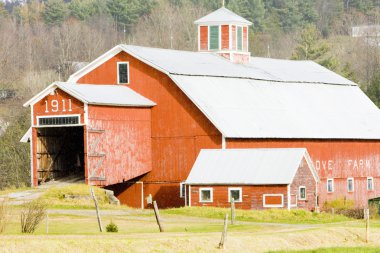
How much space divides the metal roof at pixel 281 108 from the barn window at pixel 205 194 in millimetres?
4126

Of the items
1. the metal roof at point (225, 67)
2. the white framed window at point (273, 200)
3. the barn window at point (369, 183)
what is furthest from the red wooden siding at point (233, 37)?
the white framed window at point (273, 200)

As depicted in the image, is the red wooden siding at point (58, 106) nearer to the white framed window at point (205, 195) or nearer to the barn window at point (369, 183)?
the white framed window at point (205, 195)

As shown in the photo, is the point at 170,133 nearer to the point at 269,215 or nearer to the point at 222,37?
the point at 269,215

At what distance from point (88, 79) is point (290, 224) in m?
20.6

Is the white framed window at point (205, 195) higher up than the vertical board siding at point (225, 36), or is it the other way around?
the vertical board siding at point (225, 36)

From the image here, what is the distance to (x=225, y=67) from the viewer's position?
7700cm

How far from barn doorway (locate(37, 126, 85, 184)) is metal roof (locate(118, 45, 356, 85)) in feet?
18.9

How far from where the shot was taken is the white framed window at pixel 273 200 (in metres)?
63.6

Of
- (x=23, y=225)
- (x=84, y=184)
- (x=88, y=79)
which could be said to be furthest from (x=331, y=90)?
(x=23, y=225)

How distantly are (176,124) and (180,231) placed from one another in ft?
66.1

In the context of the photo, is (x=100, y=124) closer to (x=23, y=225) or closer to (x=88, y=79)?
(x=88, y=79)

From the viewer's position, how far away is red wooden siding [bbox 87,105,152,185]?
219 ft

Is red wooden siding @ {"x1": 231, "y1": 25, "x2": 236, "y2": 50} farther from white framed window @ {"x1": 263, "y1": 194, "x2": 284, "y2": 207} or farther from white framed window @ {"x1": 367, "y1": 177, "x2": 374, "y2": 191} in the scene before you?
white framed window @ {"x1": 263, "y1": 194, "x2": 284, "y2": 207}

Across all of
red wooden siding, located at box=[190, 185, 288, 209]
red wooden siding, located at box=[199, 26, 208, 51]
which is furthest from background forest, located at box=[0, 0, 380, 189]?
red wooden siding, located at box=[190, 185, 288, 209]
